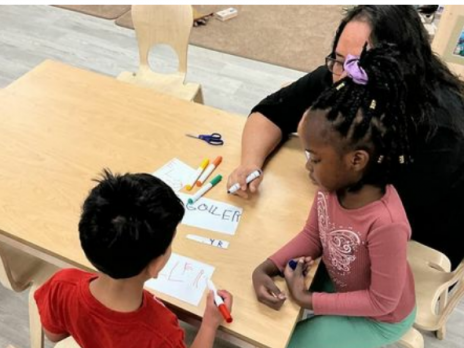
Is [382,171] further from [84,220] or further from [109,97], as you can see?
[109,97]

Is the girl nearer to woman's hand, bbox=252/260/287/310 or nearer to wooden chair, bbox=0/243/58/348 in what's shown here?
woman's hand, bbox=252/260/287/310

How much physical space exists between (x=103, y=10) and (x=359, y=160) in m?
3.59

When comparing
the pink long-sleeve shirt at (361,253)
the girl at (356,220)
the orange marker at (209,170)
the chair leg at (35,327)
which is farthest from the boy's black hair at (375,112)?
the chair leg at (35,327)

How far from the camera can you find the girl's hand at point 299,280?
1.13 metres

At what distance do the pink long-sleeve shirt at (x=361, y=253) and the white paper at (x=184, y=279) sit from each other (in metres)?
0.18

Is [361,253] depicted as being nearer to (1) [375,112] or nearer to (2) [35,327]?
Answer: (1) [375,112]

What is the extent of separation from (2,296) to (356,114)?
171 centimetres

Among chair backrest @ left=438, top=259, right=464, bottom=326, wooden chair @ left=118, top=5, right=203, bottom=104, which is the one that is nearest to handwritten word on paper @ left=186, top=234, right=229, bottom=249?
chair backrest @ left=438, top=259, right=464, bottom=326

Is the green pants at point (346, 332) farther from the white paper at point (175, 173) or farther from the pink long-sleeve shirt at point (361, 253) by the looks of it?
the white paper at point (175, 173)

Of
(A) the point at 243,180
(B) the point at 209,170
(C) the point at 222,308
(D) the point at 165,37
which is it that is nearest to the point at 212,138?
(B) the point at 209,170

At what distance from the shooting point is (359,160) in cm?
96

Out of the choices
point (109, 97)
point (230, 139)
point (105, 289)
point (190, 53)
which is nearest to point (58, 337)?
point (105, 289)

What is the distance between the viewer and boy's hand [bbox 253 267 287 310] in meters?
1.11

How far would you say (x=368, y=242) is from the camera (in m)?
1.06
